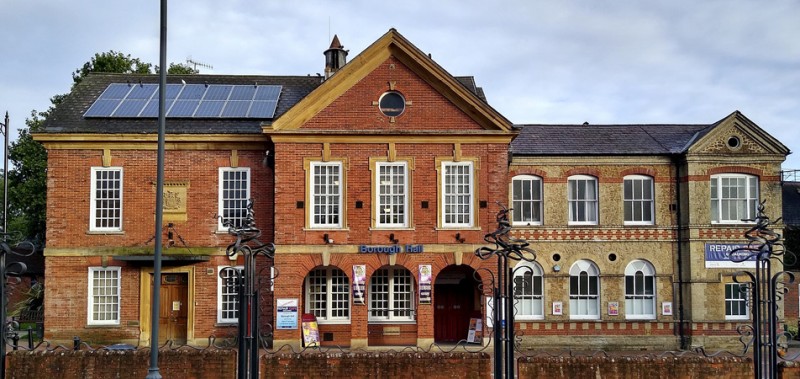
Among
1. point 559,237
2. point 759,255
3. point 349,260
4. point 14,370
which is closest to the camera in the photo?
point 759,255

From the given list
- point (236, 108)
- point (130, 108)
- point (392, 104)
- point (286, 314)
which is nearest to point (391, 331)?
point (286, 314)

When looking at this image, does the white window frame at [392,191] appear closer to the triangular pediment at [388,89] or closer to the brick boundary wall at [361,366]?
the triangular pediment at [388,89]

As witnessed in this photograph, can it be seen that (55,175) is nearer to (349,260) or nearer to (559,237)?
(349,260)

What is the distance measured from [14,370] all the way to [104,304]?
29.4 feet

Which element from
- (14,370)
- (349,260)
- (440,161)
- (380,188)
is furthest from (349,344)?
(14,370)

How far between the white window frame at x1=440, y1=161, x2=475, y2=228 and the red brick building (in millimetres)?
48

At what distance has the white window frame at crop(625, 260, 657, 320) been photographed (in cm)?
2711

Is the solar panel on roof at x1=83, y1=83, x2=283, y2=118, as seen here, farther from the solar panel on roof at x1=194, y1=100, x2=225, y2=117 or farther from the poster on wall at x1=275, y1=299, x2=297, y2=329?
the poster on wall at x1=275, y1=299, x2=297, y2=329

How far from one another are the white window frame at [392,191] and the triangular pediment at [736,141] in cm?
1041

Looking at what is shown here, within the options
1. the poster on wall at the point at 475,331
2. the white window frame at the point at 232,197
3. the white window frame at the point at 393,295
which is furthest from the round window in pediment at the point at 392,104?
the poster on wall at the point at 475,331

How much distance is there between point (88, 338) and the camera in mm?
24922

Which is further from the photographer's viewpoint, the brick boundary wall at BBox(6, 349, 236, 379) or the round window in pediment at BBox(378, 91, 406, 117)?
the round window in pediment at BBox(378, 91, 406, 117)

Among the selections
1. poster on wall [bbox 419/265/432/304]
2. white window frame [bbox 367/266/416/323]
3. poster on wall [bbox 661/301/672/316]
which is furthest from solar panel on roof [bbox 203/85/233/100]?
poster on wall [bbox 661/301/672/316]

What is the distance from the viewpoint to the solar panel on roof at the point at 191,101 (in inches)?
1048
